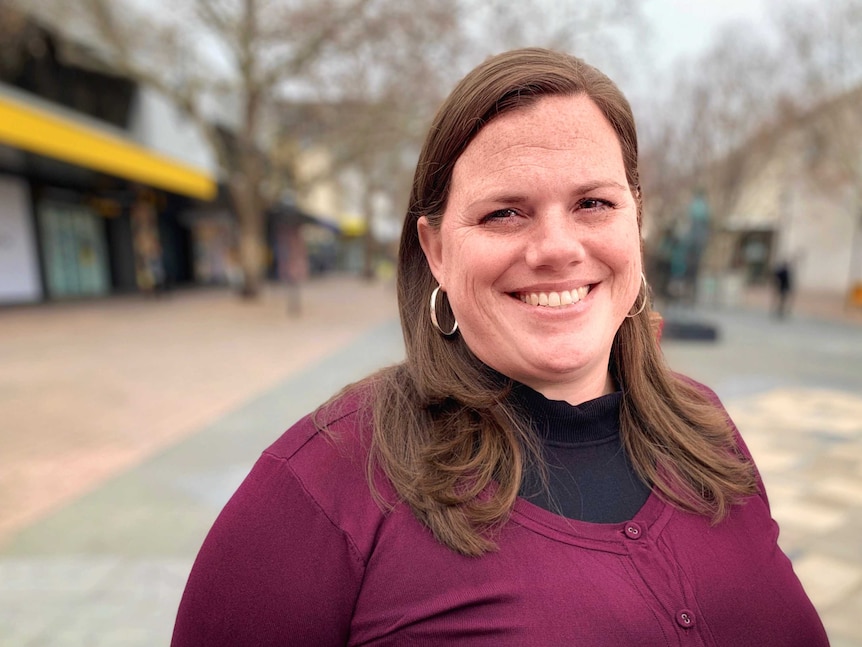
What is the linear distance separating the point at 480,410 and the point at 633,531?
0.36m

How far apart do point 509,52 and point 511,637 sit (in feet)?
3.47

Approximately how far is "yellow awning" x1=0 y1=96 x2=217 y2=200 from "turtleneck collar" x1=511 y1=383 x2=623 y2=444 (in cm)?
1217

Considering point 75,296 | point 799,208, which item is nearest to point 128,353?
point 75,296

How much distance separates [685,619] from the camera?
3.35ft

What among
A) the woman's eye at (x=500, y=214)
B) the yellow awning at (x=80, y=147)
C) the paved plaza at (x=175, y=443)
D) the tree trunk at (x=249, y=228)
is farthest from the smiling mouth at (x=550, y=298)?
the tree trunk at (x=249, y=228)

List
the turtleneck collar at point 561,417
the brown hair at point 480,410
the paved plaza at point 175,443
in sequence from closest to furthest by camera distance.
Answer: the brown hair at point 480,410, the turtleneck collar at point 561,417, the paved plaza at point 175,443

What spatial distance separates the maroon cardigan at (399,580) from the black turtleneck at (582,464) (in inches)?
1.8

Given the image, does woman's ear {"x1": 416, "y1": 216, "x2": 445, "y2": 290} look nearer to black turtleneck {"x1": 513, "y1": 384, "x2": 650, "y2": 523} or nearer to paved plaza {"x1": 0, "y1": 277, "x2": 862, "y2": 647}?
black turtleneck {"x1": 513, "y1": 384, "x2": 650, "y2": 523}

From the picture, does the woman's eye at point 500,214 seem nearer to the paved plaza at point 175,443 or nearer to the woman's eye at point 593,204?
the woman's eye at point 593,204

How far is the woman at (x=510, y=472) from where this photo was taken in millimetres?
978

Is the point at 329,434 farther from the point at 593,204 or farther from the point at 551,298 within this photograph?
the point at 593,204

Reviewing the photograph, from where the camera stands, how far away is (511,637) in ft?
3.11

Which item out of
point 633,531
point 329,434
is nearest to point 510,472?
point 633,531

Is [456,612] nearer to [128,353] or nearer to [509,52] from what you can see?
[509,52]
